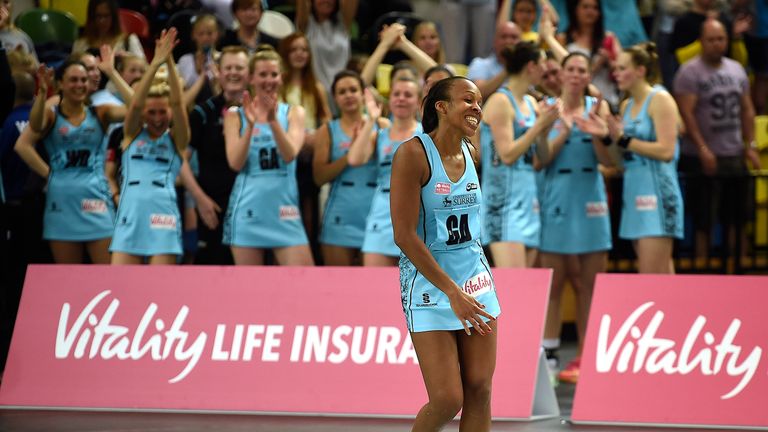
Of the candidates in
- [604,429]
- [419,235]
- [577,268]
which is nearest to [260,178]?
[577,268]

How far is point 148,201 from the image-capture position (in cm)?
837

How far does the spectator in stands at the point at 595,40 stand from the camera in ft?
35.0

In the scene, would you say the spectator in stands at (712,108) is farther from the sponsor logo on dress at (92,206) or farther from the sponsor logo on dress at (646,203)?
the sponsor logo on dress at (92,206)

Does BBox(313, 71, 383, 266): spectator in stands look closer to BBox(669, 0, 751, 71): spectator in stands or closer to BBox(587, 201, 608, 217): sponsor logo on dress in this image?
BBox(587, 201, 608, 217): sponsor logo on dress

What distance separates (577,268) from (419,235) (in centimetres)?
399

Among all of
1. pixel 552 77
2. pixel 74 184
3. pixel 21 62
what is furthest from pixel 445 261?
pixel 21 62

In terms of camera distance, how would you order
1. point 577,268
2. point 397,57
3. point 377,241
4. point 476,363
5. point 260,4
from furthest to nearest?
point 397,57 < point 260,4 < point 577,268 < point 377,241 < point 476,363

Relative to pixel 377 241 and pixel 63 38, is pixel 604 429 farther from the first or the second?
pixel 63 38

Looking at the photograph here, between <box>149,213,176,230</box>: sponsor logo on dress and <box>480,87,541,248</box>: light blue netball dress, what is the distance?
6.99ft

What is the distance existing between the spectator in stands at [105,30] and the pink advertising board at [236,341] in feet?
9.98

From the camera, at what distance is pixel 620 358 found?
23.0 feet

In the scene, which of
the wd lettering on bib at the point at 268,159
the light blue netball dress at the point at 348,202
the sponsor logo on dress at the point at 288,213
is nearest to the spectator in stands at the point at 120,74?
the wd lettering on bib at the point at 268,159

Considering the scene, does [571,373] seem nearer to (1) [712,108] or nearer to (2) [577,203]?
(2) [577,203]

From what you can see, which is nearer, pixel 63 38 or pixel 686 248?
pixel 686 248
